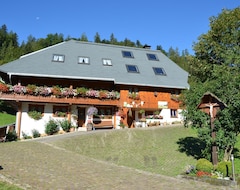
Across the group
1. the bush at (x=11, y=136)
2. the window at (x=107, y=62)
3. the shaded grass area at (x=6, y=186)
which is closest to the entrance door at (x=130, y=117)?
the window at (x=107, y=62)

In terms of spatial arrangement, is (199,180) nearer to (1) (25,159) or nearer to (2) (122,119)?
(1) (25,159)

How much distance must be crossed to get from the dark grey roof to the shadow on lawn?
8905 millimetres

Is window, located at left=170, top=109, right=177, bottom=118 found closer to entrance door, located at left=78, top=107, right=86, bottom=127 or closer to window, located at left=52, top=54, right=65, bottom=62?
entrance door, located at left=78, top=107, right=86, bottom=127

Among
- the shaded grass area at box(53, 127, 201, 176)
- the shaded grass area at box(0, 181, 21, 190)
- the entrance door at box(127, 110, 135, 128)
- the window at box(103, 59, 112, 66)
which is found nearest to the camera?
the shaded grass area at box(0, 181, 21, 190)

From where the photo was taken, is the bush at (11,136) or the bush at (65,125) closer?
the bush at (11,136)

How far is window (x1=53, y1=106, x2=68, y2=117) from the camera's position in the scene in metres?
25.2

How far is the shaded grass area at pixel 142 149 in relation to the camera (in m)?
14.3

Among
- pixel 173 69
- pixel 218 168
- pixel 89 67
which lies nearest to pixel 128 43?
pixel 173 69

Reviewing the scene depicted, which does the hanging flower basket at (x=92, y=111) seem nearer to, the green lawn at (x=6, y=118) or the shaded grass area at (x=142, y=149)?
the shaded grass area at (x=142, y=149)

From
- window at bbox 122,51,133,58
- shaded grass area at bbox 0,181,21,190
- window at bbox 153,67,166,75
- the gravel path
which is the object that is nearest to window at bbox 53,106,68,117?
window at bbox 122,51,133,58

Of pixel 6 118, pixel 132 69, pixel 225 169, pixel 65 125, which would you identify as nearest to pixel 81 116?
pixel 65 125

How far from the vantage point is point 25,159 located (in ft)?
40.6

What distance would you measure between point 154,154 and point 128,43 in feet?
243

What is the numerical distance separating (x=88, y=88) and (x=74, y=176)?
1718cm
